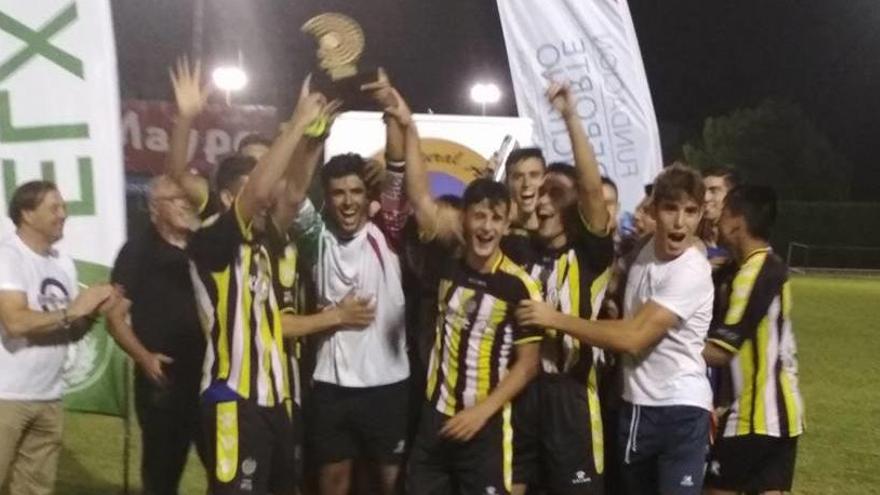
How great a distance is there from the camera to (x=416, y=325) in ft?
18.3

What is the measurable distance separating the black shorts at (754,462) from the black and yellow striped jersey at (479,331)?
120cm

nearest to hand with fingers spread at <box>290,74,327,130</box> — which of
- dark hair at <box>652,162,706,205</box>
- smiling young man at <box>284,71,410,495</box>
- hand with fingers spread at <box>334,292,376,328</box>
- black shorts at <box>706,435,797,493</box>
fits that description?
smiling young man at <box>284,71,410,495</box>

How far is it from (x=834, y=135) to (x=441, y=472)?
59148 mm

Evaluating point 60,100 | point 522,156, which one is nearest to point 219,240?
point 522,156

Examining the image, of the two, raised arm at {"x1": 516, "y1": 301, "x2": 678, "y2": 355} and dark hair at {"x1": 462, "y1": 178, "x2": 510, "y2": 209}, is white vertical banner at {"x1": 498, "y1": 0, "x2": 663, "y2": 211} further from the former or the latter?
raised arm at {"x1": 516, "y1": 301, "x2": 678, "y2": 355}

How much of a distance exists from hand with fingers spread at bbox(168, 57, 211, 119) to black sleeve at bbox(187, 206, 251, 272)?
554mm

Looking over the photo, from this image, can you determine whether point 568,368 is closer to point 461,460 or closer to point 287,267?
point 461,460

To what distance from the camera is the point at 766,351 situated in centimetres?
531

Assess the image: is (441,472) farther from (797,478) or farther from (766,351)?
(797,478)

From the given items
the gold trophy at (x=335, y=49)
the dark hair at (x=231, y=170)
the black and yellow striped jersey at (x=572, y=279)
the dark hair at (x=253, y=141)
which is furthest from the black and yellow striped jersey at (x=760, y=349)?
the dark hair at (x=253, y=141)

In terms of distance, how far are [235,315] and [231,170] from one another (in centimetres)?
86

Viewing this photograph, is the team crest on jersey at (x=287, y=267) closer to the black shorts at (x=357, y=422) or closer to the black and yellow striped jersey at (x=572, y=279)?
the black shorts at (x=357, y=422)

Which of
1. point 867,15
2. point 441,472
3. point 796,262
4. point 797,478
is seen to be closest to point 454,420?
point 441,472

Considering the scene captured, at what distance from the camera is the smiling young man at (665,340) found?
16.0 feet
